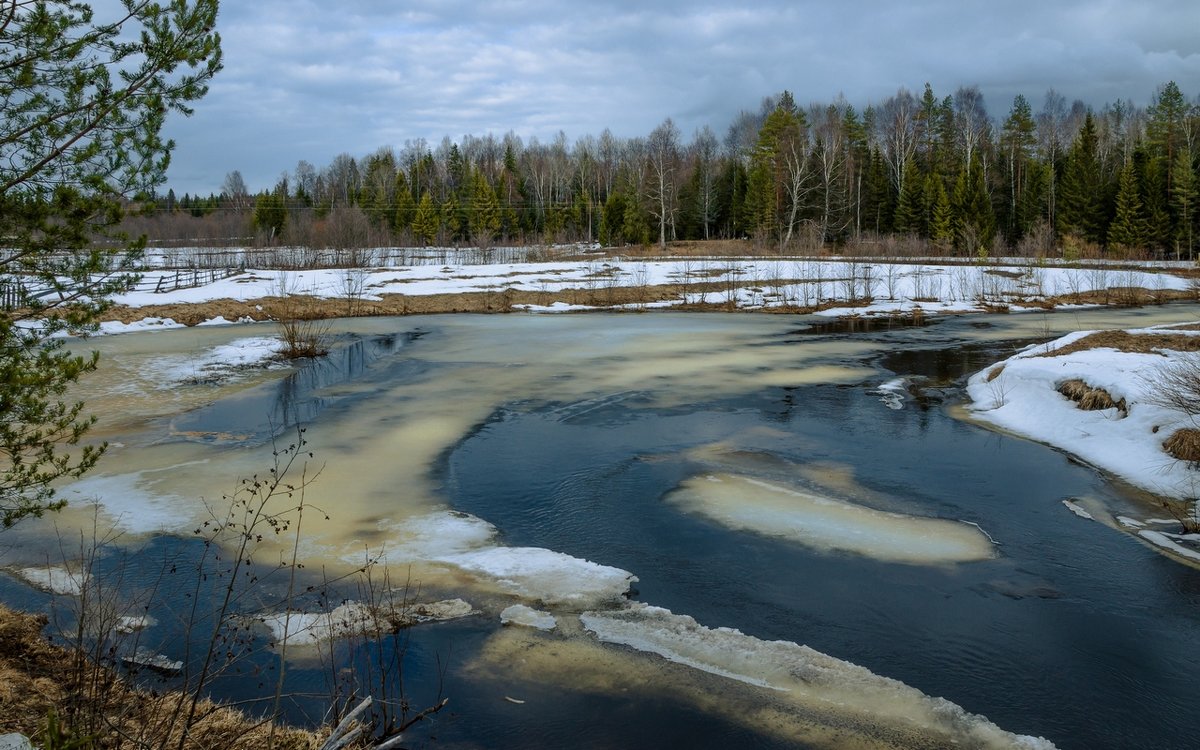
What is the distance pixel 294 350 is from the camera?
77.1ft

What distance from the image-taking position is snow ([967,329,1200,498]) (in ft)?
38.3

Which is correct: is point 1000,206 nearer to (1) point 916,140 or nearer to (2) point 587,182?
(1) point 916,140

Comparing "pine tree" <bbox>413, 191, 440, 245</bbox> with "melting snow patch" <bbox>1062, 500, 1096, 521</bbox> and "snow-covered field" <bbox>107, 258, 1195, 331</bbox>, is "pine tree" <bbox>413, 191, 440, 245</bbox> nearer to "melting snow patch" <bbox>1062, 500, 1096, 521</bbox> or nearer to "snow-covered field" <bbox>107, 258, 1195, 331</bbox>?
"snow-covered field" <bbox>107, 258, 1195, 331</bbox>

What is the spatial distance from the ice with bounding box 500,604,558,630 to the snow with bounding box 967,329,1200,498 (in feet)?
28.2

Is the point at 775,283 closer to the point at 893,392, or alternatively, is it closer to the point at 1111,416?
the point at 893,392

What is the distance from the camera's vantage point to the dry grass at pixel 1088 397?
13.8 metres

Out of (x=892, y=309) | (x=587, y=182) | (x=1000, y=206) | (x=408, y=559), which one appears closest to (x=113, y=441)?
(x=408, y=559)

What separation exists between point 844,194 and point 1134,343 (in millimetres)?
54000

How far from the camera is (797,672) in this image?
21.5 ft

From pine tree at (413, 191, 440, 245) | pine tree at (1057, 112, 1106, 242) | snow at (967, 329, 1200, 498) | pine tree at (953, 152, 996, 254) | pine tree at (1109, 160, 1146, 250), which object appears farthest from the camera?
pine tree at (413, 191, 440, 245)

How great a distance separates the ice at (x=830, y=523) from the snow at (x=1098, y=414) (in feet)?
12.2

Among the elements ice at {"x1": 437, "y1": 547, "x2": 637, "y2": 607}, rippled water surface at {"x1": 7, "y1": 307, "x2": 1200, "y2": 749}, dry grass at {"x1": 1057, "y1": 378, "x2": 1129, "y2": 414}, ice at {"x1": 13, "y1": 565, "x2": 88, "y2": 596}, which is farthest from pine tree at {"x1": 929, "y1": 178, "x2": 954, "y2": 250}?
ice at {"x1": 13, "y1": 565, "x2": 88, "y2": 596}

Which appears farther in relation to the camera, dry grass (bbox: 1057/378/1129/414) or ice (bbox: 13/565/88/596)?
dry grass (bbox: 1057/378/1129/414)

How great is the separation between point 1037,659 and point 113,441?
1374 centimetres
